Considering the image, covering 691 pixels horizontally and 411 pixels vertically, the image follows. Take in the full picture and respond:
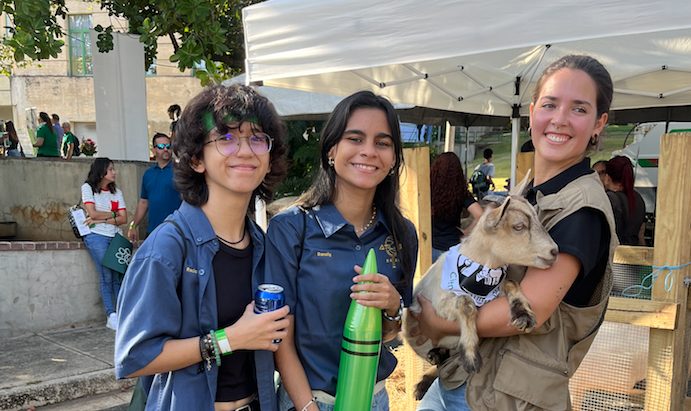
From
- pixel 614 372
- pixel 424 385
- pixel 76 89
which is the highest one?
pixel 76 89

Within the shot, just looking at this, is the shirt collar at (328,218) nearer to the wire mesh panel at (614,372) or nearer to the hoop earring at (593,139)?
the hoop earring at (593,139)

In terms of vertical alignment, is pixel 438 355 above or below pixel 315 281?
below

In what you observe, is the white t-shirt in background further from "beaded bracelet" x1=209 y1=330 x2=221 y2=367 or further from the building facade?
the building facade

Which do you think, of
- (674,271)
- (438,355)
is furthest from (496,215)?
(674,271)

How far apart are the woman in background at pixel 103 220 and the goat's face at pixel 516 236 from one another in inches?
213

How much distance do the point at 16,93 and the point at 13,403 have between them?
24.2 m

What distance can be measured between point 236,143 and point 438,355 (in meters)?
1.17

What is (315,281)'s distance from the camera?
1.94 metres

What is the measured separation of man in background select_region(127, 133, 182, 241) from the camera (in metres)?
6.36

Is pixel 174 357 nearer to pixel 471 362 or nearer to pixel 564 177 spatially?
pixel 471 362

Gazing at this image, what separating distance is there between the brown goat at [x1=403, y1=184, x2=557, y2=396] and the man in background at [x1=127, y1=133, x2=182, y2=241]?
4.76 metres

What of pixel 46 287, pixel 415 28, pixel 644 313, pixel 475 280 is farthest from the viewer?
pixel 46 287

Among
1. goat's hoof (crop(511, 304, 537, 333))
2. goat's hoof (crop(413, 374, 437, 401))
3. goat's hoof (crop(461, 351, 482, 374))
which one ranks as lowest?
goat's hoof (crop(413, 374, 437, 401))

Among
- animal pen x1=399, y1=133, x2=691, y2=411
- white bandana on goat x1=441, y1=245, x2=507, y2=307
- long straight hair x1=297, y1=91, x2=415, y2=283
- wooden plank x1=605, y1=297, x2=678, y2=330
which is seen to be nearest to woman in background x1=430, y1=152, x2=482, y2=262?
animal pen x1=399, y1=133, x2=691, y2=411
